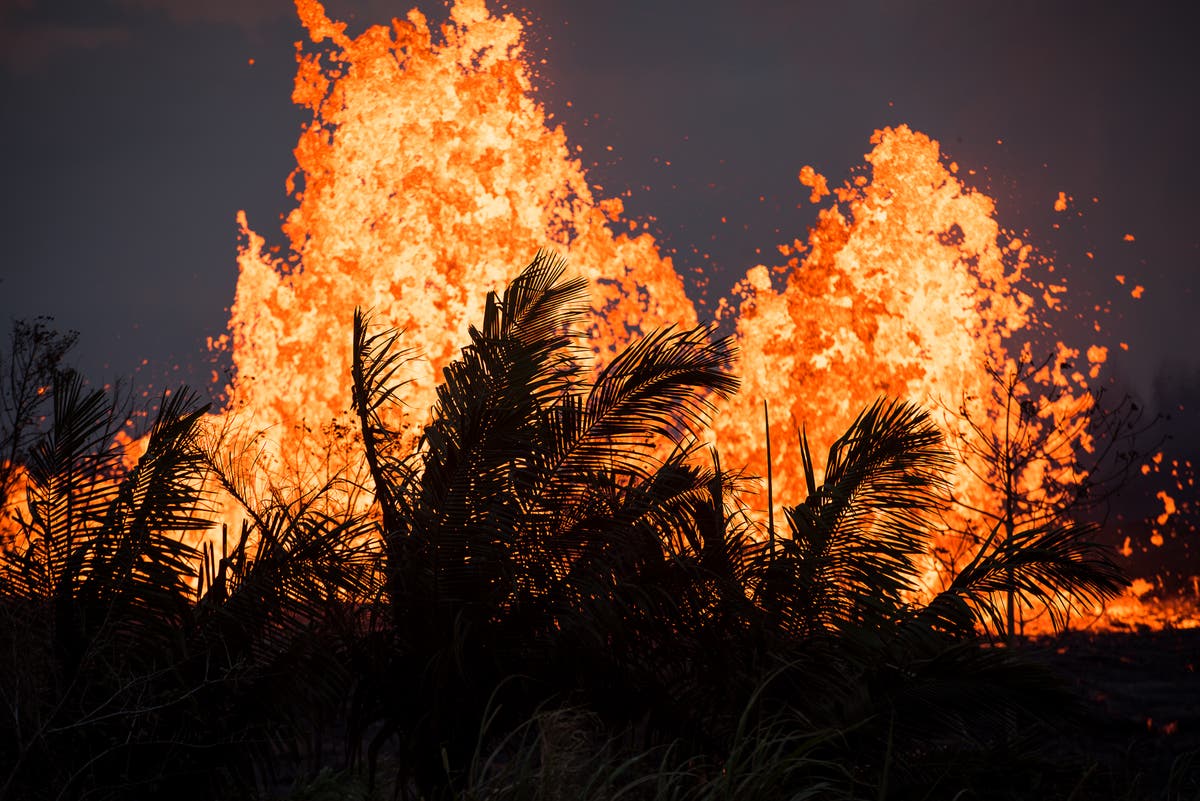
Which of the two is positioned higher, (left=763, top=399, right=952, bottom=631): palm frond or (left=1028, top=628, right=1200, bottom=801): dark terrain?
(left=763, top=399, right=952, bottom=631): palm frond

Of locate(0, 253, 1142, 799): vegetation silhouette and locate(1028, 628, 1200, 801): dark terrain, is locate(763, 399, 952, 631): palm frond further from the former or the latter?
locate(1028, 628, 1200, 801): dark terrain

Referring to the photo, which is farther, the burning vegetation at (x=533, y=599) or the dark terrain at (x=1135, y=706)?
the dark terrain at (x=1135, y=706)

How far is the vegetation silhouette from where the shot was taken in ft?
20.3

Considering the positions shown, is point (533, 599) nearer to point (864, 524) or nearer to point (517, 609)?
point (517, 609)

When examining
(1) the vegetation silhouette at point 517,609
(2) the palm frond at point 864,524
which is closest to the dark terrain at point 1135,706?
(1) the vegetation silhouette at point 517,609

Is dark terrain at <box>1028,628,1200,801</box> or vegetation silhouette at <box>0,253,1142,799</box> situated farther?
dark terrain at <box>1028,628,1200,801</box>

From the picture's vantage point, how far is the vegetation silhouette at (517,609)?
618cm

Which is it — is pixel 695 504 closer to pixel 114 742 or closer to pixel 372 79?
pixel 114 742

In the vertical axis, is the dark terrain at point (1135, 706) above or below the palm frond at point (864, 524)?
below

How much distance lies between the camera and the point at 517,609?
6523mm

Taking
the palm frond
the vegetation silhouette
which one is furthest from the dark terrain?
the palm frond

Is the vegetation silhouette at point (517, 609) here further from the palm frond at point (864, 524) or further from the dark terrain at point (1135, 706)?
the dark terrain at point (1135, 706)

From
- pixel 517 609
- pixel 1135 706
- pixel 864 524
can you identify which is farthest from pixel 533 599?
pixel 1135 706

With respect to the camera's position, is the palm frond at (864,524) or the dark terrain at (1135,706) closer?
the palm frond at (864,524)
